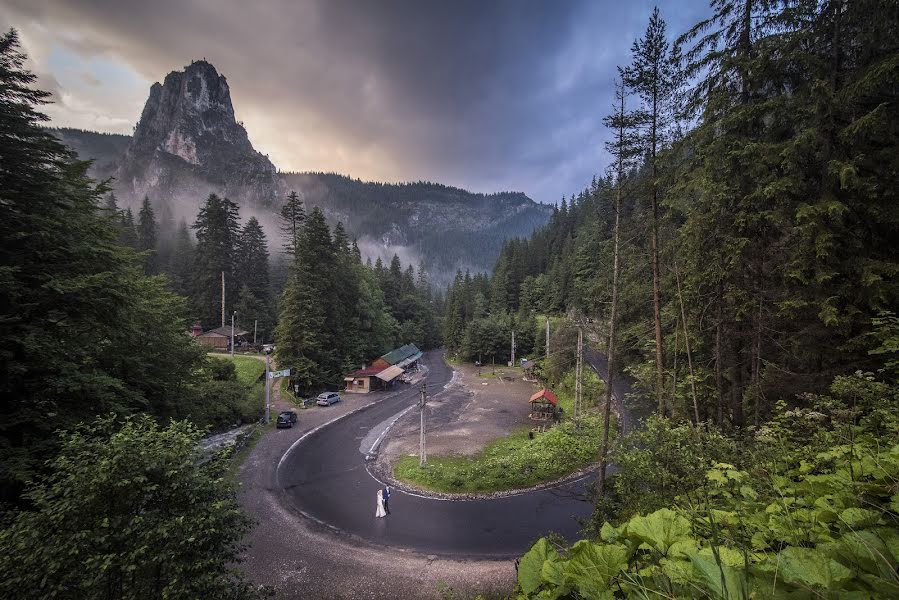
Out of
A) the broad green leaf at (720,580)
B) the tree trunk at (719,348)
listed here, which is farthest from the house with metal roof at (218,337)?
the broad green leaf at (720,580)

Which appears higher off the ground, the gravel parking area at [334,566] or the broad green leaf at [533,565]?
the broad green leaf at [533,565]

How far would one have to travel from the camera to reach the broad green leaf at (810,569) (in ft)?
3.99

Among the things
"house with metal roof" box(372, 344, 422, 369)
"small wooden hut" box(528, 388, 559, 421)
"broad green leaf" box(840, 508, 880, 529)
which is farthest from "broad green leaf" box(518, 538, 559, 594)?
"house with metal roof" box(372, 344, 422, 369)

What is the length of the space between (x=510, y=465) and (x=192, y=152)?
200592 mm

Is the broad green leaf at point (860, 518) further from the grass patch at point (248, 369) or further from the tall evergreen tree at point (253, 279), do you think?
the tall evergreen tree at point (253, 279)

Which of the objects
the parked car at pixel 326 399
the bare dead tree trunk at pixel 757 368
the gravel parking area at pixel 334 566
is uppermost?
the bare dead tree trunk at pixel 757 368

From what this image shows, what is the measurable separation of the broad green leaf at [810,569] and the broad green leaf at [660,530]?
93 centimetres

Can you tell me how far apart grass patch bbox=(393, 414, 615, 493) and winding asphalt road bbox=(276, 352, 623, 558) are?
3.22ft

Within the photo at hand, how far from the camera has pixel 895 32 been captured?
29.2 ft

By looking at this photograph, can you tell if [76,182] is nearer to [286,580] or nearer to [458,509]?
Result: [286,580]

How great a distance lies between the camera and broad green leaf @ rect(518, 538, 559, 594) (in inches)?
90.2

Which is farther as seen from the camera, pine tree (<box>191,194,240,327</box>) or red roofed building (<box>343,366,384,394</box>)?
pine tree (<box>191,194,240,327</box>)

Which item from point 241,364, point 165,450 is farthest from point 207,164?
point 165,450

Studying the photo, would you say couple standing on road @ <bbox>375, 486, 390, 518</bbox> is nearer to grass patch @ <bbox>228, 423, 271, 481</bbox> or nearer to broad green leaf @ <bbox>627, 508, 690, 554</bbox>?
grass patch @ <bbox>228, 423, 271, 481</bbox>
